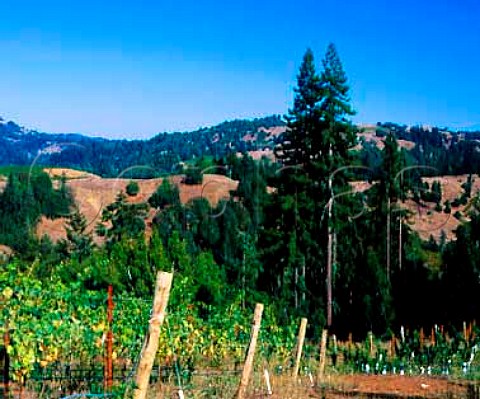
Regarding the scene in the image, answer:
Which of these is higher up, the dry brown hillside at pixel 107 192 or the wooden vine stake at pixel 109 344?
the dry brown hillside at pixel 107 192

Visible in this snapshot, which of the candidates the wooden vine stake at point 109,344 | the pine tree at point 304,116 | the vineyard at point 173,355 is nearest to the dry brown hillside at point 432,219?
the pine tree at point 304,116

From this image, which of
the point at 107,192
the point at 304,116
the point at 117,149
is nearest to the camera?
the point at 304,116

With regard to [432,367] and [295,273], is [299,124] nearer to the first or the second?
[295,273]

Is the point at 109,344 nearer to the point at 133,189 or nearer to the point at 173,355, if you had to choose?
the point at 173,355

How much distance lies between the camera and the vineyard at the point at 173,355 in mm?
7664

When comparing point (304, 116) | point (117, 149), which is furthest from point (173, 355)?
point (117, 149)

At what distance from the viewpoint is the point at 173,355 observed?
12.2 m

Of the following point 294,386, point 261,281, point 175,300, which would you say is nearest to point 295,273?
point 261,281

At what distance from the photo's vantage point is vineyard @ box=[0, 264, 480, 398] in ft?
25.1

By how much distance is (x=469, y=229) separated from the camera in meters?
30.5

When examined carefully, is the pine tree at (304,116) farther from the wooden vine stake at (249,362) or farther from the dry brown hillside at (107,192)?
the dry brown hillside at (107,192)

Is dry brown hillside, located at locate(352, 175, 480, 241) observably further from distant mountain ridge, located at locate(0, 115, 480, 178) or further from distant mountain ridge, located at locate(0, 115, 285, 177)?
distant mountain ridge, located at locate(0, 115, 285, 177)

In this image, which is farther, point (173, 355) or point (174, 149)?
point (174, 149)

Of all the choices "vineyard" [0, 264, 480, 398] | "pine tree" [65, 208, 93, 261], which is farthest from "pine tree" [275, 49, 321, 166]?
"pine tree" [65, 208, 93, 261]
